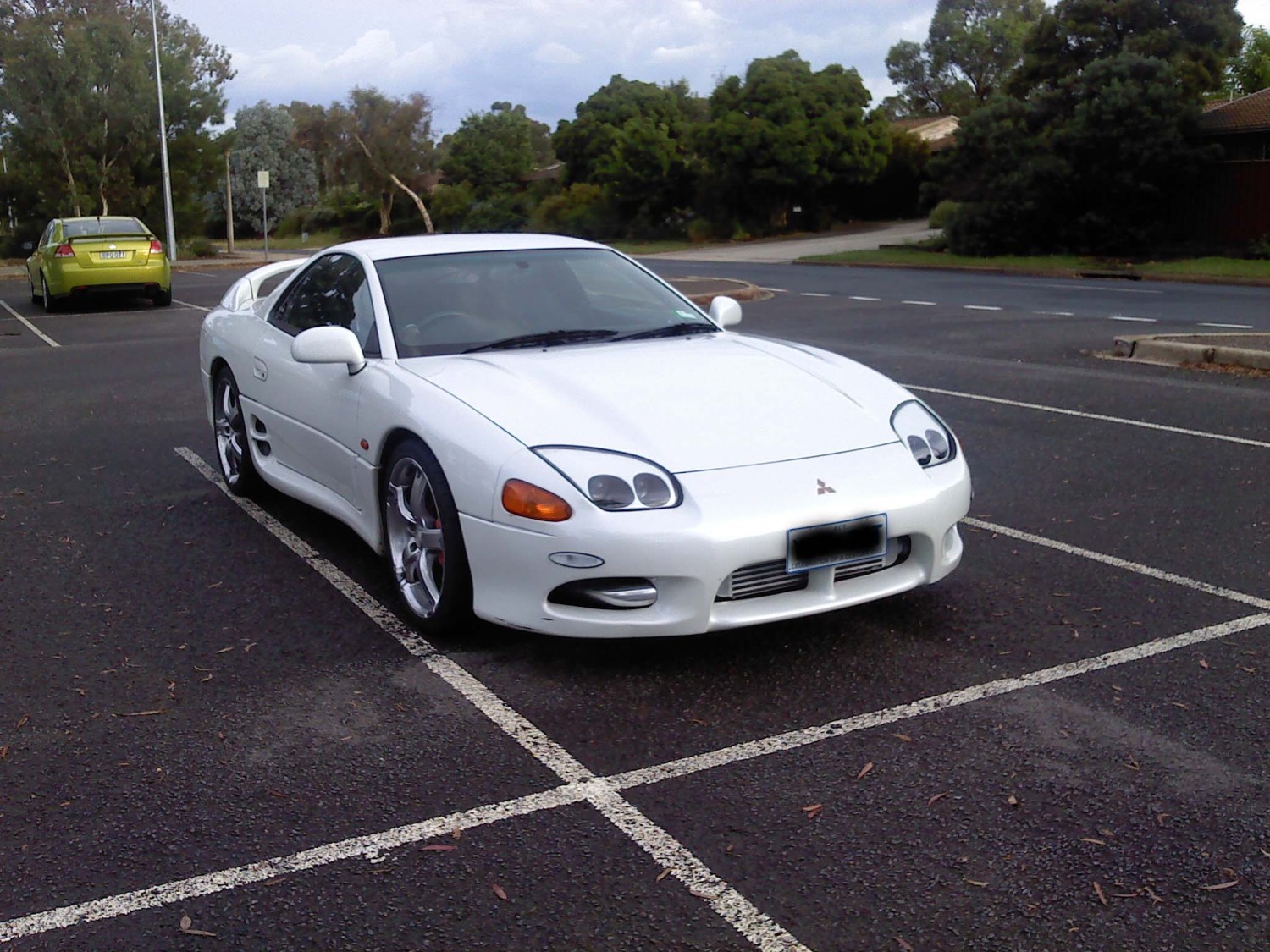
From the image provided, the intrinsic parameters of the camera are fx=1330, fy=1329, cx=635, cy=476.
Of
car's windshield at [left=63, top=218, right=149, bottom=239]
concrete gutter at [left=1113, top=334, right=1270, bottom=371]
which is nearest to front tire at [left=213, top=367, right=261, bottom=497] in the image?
concrete gutter at [left=1113, top=334, right=1270, bottom=371]

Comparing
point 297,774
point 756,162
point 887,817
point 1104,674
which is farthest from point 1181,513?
point 756,162

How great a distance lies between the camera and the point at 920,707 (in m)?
3.99

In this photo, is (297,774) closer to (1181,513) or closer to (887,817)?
(887,817)

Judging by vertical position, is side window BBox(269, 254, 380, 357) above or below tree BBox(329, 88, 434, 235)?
below

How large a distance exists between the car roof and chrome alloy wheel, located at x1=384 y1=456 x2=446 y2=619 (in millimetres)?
1287

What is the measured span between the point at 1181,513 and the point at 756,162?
1799 inches

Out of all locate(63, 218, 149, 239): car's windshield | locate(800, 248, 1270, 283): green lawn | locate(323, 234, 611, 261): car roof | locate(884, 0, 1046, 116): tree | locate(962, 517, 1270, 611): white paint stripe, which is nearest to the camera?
locate(962, 517, 1270, 611): white paint stripe

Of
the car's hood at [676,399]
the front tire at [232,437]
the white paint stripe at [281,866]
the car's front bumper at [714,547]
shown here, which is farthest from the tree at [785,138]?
the white paint stripe at [281,866]

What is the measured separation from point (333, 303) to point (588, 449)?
2.08 metres

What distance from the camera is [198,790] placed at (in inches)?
139

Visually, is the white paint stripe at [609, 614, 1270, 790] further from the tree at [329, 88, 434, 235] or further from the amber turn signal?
the tree at [329, 88, 434, 235]

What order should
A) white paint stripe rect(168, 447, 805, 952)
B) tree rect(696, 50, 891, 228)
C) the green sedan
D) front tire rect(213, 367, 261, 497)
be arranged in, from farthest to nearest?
tree rect(696, 50, 891, 228) → the green sedan → front tire rect(213, 367, 261, 497) → white paint stripe rect(168, 447, 805, 952)

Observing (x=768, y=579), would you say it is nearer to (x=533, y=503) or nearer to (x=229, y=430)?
(x=533, y=503)

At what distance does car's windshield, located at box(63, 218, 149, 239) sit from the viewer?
67.1 ft
